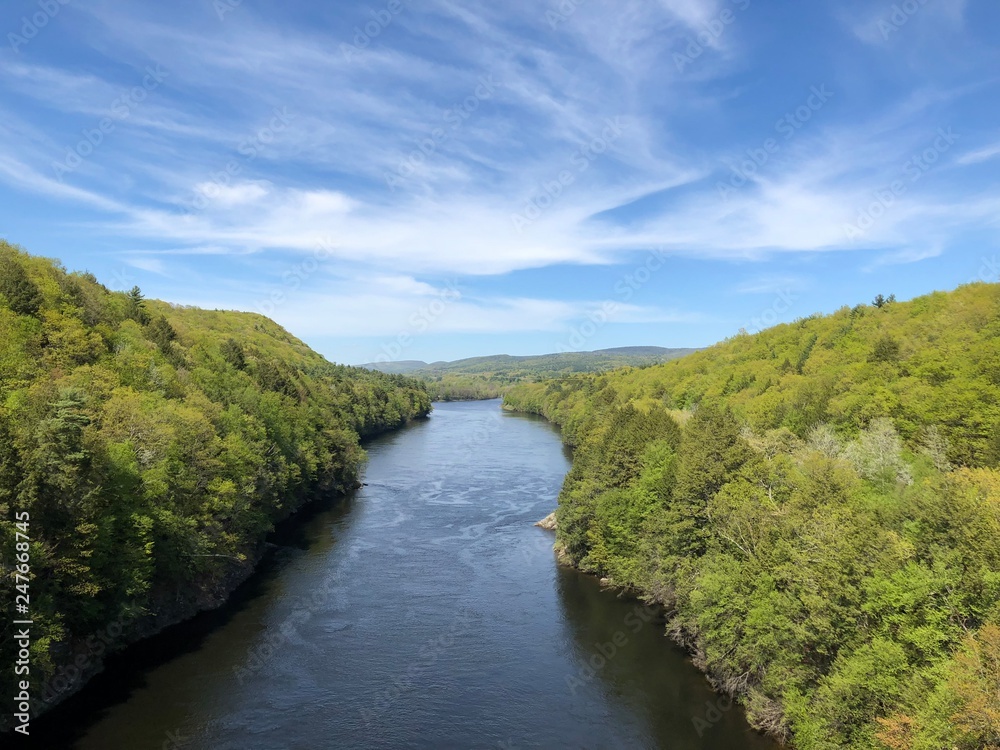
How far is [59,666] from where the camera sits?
88.7ft

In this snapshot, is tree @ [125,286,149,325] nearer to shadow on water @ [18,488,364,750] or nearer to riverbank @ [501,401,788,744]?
shadow on water @ [18,488,364,750]

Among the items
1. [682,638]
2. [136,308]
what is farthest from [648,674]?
[136,308]

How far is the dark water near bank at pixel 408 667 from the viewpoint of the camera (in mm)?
25859

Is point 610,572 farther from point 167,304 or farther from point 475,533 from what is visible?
point 167,304

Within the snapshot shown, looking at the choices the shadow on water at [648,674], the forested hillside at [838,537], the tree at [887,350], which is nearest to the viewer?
the forested hillside at [838,537]

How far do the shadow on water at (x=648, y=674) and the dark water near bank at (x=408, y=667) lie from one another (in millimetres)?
104

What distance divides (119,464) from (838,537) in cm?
3407

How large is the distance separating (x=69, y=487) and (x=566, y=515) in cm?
3296

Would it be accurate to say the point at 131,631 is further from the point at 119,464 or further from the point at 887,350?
the point at 887,350

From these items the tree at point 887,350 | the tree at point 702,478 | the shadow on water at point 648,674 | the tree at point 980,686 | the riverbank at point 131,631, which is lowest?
the shadow on water at point 648,674

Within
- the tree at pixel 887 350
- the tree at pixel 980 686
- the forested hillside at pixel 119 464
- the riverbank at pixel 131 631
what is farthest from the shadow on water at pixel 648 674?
the tree at pixel 887 350

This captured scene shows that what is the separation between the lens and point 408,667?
31219mm

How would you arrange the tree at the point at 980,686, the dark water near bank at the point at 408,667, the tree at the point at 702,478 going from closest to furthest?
1. the tree at the point at 980,686
2. the dark water near bank at the point at 408,667
3. the tree at the point at 702,478

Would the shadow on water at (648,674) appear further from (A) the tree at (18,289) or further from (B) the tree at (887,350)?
(A) the tree at (18,289)
